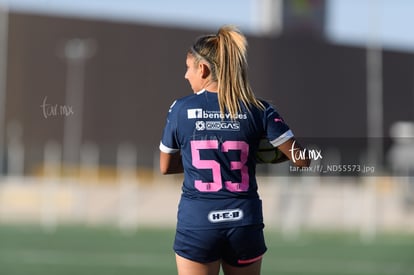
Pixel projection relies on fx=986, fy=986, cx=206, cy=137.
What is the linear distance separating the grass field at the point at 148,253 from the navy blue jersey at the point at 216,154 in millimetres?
7570

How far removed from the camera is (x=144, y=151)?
102ft

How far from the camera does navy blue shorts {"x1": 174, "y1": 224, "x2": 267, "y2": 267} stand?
14.9 feet

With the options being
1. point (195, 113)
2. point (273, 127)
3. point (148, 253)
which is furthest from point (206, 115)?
point (148, 253)

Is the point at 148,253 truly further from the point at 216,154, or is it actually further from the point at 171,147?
the point at 216,154

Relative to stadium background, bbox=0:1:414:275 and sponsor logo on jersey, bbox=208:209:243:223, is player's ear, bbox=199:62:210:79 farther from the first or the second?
stadium background, bbox=0:1:414:275

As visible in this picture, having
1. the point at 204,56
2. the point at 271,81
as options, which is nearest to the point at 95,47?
the point at 271,81

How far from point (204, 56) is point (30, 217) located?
20804 millimetres

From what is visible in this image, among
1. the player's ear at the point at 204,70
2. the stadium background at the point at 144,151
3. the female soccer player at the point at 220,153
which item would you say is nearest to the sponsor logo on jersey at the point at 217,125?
the female soccer player at the point at 220,153

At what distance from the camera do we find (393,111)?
71.5 feet

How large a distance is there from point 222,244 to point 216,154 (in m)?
0.42

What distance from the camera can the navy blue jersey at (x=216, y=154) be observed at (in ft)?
14.8

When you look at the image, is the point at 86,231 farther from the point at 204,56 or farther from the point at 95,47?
the point at 204,56

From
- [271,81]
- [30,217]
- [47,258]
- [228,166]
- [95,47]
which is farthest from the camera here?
[95,47]

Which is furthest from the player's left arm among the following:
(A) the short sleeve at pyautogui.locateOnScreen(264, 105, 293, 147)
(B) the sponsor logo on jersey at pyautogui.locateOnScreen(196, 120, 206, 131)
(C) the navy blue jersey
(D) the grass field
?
(D) the grass field
